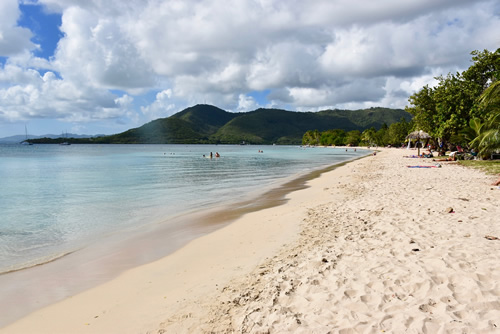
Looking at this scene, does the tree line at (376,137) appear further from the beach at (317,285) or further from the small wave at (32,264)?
the small wave at (32,264)

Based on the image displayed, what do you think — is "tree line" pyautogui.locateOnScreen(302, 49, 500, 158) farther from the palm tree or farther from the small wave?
the small wave

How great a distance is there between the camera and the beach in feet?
12.5

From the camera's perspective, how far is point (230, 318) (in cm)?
410

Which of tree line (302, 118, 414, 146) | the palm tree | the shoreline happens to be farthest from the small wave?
tree line (302, 118, 414, 146)

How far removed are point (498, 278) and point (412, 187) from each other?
10.9 meters

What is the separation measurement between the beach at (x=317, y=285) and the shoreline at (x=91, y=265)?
1.26 feet

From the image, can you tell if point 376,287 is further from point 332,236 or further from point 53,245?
point 53,245

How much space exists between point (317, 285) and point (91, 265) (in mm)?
5374

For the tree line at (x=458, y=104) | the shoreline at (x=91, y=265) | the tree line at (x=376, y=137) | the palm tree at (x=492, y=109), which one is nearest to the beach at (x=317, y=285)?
the shoreline at (x=91, y=265)

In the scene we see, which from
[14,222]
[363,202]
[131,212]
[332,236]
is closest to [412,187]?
[363,202]

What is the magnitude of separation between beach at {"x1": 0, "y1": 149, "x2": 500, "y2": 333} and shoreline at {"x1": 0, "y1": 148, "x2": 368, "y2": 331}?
0.38 metres

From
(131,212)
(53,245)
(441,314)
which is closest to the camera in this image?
(441,314)

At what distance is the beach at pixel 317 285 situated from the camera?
3.80 m

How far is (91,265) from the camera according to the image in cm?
716
